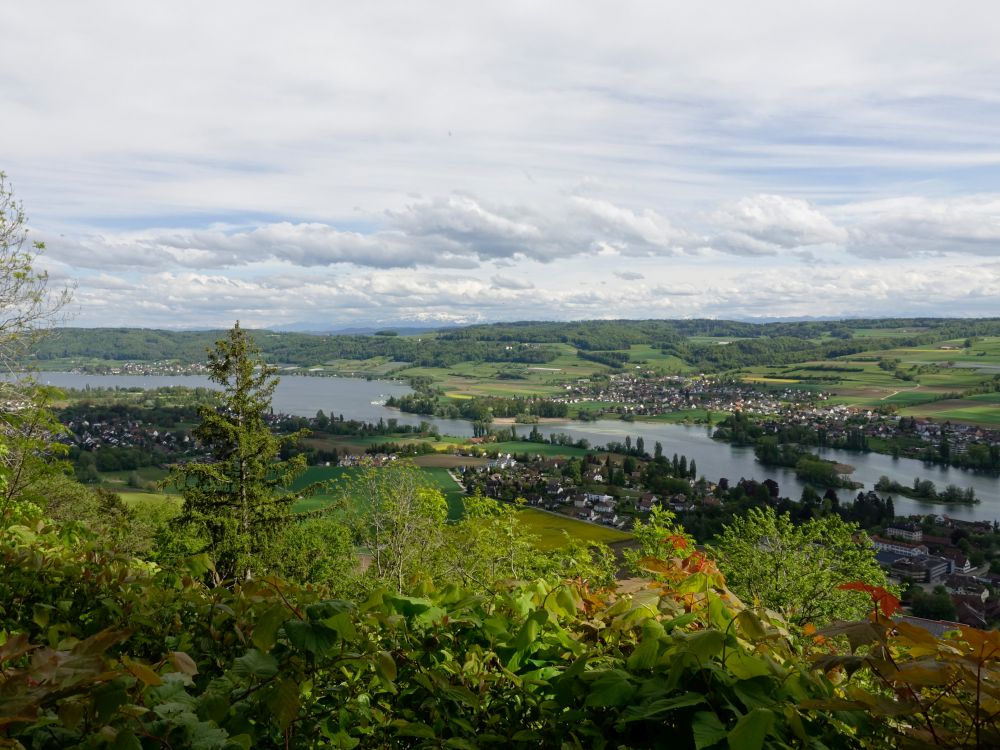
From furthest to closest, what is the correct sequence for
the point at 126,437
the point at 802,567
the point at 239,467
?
the point at 126,437 → the point at 239,467 → the point at 802,567

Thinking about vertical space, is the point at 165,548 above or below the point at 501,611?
below

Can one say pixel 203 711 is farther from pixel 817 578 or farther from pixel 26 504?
pixel 817 578

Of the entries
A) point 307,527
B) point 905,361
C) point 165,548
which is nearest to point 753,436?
point 905,361

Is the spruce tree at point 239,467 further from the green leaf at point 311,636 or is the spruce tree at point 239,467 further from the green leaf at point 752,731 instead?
the green leaf at point 752,731

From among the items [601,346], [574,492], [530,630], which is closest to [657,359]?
[601,346]

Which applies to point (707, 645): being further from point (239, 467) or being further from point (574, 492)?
point (574, 492)

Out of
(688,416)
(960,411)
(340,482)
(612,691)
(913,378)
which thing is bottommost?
(688,416)
